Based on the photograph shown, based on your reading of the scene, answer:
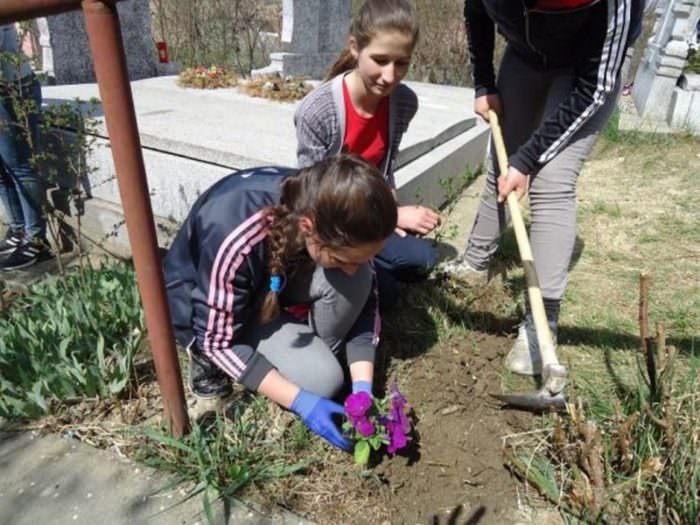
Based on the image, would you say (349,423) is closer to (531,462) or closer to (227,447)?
(227,447)

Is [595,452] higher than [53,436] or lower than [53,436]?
higher

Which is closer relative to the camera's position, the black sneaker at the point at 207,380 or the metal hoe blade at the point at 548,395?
the metal hoe blade at the point at 548,395

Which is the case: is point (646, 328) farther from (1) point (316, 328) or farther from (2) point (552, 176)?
(1) point (316, 328)

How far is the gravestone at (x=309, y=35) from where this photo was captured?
5.23 metres

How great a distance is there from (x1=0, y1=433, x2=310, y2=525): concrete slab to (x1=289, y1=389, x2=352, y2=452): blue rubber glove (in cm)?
24

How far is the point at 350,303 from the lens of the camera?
1.78 meters

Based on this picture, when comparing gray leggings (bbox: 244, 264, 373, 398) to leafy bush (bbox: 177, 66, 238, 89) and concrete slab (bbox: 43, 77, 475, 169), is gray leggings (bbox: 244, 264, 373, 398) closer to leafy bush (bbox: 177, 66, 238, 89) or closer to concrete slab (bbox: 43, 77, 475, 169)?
concrete slab (bbox: 43, 77, 475, 169)

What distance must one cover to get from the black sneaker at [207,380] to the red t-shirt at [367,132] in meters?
0.89

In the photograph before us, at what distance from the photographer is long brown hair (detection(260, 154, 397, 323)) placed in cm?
137

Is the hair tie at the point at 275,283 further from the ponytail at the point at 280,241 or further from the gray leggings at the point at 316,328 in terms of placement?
the gray leggings at the point at 316,328

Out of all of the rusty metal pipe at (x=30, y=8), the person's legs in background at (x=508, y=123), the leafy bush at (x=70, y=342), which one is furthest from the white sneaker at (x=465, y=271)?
the rusty metal pipe at (x=30, y=8)

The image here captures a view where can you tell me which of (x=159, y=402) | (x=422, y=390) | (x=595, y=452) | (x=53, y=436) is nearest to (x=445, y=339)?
(x=422, y=390)

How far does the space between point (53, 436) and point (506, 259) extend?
2.02 meters

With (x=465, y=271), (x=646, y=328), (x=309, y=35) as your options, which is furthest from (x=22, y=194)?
(x=309, y=35)
